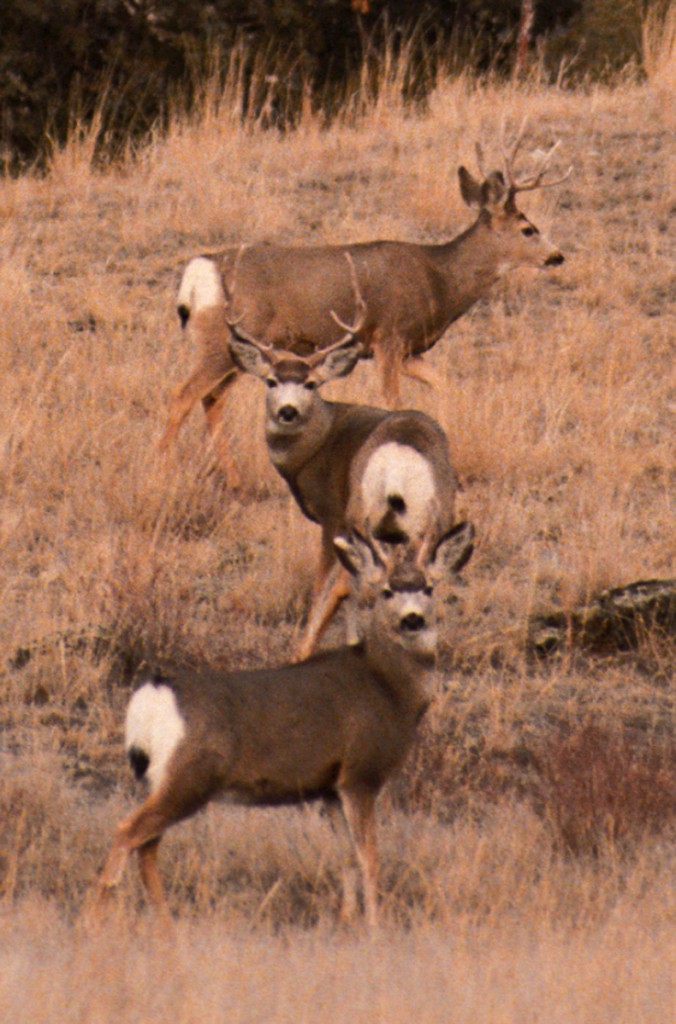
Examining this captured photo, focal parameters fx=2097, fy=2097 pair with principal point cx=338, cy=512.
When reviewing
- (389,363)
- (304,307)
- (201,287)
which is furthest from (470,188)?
(201,287)

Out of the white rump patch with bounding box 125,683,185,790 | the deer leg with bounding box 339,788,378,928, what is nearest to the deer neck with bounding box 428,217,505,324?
the deer leg with bounding box 339,788,378,928

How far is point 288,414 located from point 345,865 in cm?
259

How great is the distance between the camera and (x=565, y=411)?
11.1 m

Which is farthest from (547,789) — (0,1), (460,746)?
(0,1)

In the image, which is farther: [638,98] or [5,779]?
[638,98]

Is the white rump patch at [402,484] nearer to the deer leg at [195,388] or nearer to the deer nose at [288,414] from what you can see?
the deer nose at [288,414]

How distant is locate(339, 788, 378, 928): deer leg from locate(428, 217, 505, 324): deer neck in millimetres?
5325

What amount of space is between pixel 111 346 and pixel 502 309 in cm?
248

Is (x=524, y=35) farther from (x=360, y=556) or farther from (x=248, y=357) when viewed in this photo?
(x=360, y=556)

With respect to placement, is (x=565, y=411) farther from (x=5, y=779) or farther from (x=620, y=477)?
(x=5, y=779)

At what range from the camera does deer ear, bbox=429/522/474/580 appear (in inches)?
253

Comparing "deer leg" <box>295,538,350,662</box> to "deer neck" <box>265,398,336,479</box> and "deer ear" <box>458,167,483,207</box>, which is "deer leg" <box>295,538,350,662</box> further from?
Answer: "deer ear" <box>458,167,483,207</box>

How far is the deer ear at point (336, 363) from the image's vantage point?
26.9 ft

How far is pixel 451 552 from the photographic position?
6453 millimetres
